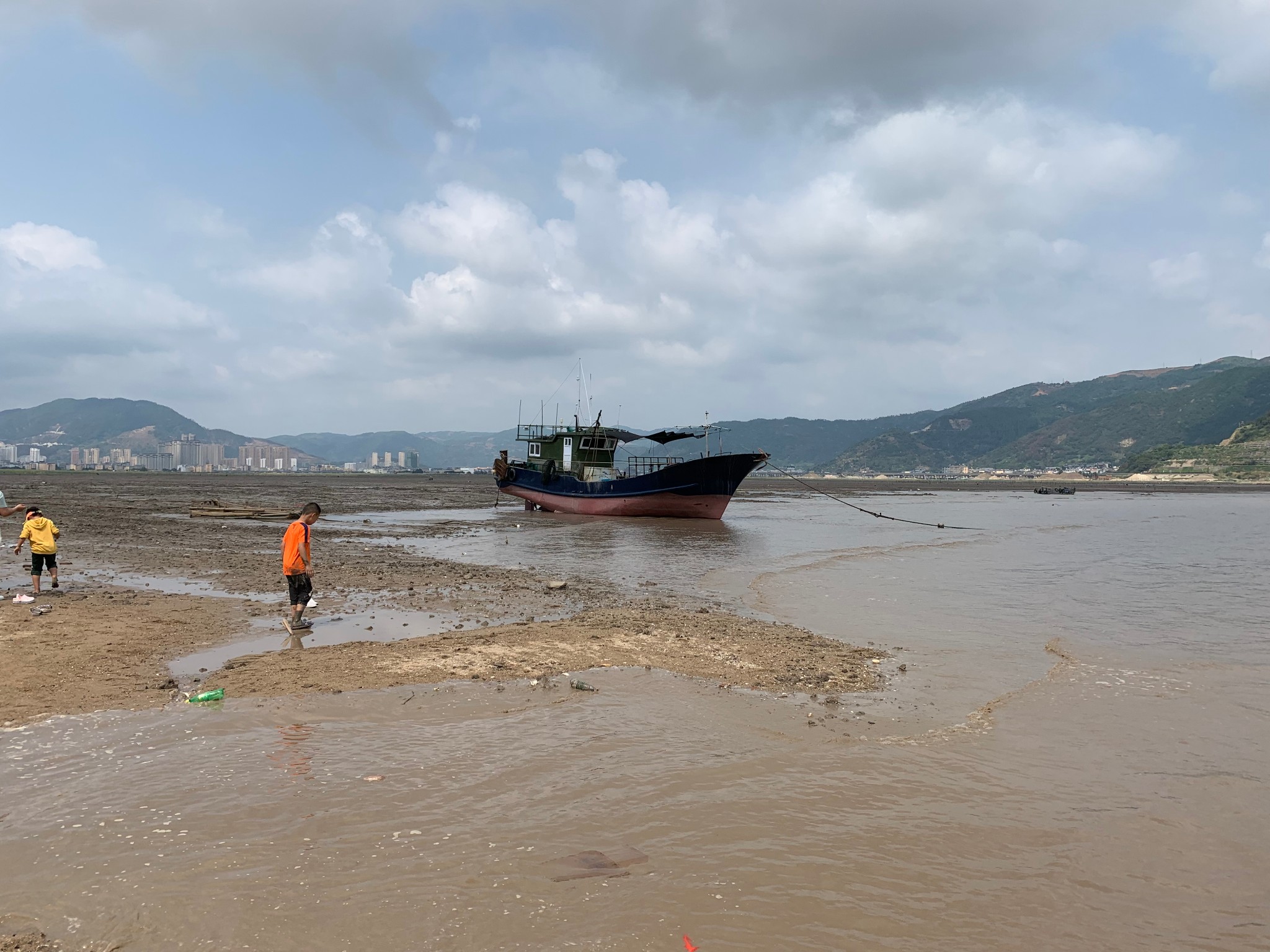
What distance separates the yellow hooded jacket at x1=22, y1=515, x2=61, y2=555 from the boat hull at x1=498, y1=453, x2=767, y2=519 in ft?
75.7

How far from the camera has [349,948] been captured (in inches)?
125

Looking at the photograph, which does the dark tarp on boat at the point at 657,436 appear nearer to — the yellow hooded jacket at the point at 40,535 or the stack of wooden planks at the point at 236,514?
the stack of wooden planks at the point at 236,514

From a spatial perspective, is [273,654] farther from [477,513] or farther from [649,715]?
[477,513]

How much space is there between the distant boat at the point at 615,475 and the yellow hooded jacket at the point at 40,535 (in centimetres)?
2374

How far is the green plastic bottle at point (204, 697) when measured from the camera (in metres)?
6.48

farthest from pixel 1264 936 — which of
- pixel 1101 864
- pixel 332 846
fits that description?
pixel 332 846

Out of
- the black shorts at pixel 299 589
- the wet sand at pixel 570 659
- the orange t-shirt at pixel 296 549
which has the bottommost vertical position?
the wet sand at pixel 570 659

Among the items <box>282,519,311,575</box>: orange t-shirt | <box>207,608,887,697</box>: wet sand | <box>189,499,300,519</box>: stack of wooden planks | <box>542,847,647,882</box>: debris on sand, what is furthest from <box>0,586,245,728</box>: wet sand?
<box>189,499,300,519</box>: stack of wooden planks

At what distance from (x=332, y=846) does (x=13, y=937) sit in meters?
1.34

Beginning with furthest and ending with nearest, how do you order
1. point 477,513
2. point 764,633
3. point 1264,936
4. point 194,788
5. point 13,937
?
point 477,513 < point 764,633 < point 194,788 < point 1264,936 < point 13,937

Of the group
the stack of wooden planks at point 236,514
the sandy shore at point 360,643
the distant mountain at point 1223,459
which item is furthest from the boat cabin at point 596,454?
the distant mountain at point 1223,459

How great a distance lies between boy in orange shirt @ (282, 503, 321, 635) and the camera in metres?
9.74

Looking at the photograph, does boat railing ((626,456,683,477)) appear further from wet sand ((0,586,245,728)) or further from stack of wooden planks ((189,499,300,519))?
wet sand ((0,586,245,728))

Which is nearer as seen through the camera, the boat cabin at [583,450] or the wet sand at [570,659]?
the wet sand at [570,659]
